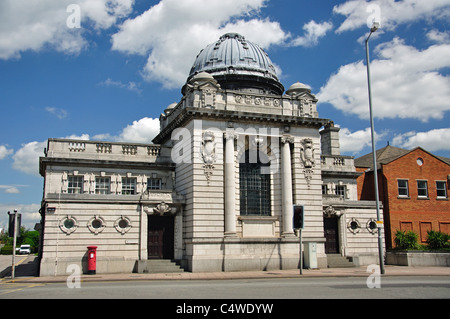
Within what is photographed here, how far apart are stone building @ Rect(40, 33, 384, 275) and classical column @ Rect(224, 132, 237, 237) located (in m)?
0.06

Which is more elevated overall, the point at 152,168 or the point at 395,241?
the point at 152,168

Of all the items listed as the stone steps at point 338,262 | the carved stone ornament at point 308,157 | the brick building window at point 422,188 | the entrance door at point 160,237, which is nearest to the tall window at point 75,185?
the entrance door at point 160,237

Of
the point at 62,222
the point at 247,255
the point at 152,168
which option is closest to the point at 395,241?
the point at 247,255

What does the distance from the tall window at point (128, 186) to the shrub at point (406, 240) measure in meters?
20.6

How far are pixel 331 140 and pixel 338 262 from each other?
13021mm

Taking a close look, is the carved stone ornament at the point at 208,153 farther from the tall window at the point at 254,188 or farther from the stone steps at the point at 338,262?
the stone steps at the point at 338,262

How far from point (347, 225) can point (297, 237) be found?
6354 millimetres

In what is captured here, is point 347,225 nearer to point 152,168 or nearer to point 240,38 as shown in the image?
point 152,168

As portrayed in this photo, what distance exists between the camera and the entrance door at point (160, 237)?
29172mm

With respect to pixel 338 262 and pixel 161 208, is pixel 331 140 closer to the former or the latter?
pixel 338 262

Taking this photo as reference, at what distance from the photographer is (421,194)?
1571 inches

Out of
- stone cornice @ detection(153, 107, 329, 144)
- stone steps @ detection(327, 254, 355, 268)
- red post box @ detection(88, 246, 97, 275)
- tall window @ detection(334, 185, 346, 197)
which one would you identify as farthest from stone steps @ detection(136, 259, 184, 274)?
tall window @ detection(334, 185, 346, 197)

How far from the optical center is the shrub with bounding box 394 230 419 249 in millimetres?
34781
